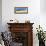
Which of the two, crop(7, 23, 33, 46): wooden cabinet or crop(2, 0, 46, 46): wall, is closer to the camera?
crop(7, 23, 33, 46): wooden cabinet

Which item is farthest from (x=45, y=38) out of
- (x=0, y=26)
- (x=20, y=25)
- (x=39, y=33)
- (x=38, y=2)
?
(x=0, y=26)

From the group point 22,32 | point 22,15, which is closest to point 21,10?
point 22,15

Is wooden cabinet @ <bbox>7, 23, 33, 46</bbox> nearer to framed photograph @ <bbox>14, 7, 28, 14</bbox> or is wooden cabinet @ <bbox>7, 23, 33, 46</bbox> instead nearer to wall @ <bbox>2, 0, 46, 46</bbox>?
wall @ <bbox>2, 0, 46, 46</bbox>

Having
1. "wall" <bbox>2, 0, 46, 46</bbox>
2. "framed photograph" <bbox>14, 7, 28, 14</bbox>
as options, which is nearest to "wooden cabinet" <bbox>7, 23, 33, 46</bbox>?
"wall" <bbox>2, 0, 46, 46</bbox>

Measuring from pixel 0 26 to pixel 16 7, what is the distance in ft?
3.34

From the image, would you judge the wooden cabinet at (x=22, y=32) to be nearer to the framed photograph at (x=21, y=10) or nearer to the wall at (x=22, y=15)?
the wall at (x=22, y=15)

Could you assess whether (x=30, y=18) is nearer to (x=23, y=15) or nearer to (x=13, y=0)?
(x=23, y=15)

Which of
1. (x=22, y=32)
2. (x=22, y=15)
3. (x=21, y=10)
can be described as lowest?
(x=22, y=32)

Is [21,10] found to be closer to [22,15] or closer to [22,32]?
[22,15]

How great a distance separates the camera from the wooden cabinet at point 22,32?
574 centimetres

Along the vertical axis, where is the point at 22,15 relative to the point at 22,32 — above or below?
above

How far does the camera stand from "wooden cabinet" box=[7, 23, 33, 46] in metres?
5.74

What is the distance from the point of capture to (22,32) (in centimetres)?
582

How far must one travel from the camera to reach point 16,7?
5898 mm
